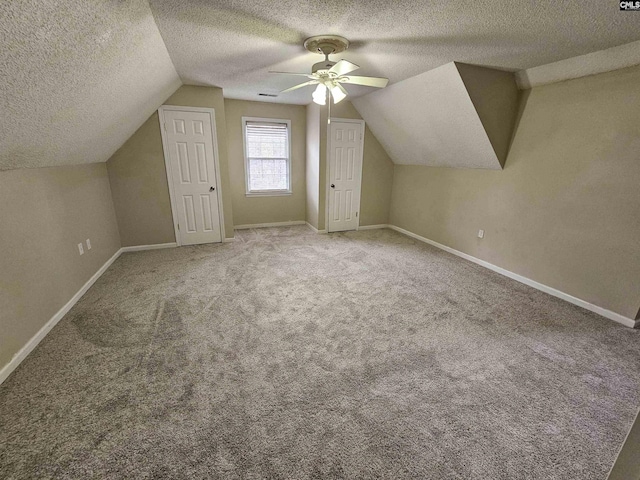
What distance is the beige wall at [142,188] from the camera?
3912mm

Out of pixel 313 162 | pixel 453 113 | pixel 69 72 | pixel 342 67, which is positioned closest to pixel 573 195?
pixel 453 113

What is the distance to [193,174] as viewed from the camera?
4.28 metres

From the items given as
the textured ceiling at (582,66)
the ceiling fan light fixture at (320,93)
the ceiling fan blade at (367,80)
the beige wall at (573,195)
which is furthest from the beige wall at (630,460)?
the textured ceiling at (582,66)

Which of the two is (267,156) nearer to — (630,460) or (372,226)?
(372,226)

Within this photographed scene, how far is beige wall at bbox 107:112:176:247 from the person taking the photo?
391 centimetres

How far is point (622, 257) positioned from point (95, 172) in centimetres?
566

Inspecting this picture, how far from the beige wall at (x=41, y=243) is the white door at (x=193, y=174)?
1015 millimetres

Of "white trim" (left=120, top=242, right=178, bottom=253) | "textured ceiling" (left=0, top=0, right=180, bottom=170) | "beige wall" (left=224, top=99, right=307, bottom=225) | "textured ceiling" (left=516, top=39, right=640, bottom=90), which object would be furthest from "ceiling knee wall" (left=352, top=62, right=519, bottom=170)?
"white trim" (left=120, top=242, right=178, bottom=253)

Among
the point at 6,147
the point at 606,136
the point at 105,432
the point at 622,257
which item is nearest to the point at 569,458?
the point at 622,257

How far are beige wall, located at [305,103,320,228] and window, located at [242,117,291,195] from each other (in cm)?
39

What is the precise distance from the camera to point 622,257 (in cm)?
257

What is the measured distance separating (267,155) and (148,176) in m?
2.08

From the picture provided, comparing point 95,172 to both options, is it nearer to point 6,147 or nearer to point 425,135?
point 6,147

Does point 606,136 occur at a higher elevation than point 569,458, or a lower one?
higher
